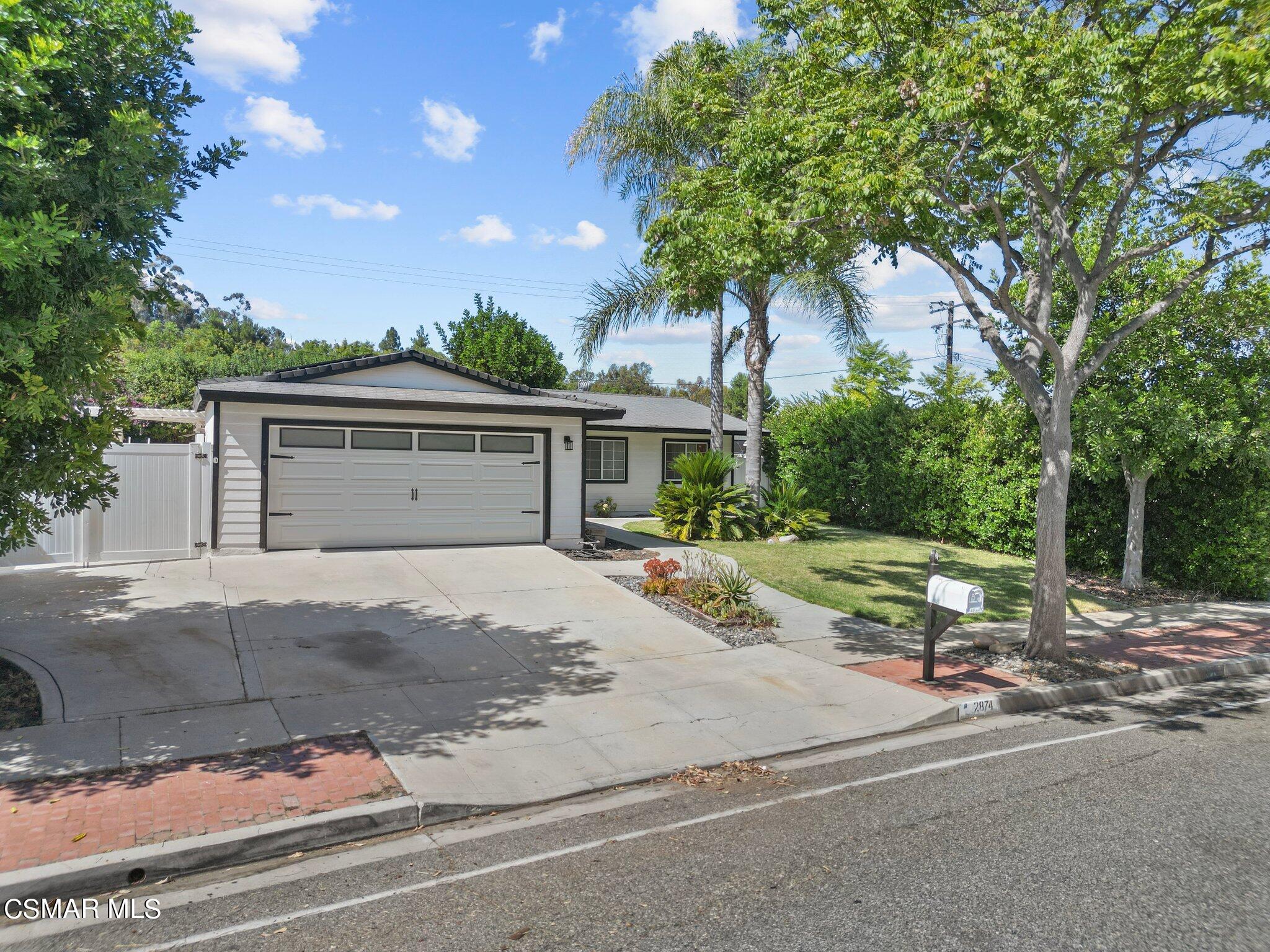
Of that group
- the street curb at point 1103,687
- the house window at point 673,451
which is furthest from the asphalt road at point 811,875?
the house window at point 673,451

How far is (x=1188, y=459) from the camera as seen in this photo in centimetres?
1198

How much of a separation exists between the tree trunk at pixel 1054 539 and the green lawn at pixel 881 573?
196cm

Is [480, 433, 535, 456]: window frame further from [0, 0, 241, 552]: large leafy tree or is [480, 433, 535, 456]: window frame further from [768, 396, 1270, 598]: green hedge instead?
[768, 396, 1270, 598]: green hedge

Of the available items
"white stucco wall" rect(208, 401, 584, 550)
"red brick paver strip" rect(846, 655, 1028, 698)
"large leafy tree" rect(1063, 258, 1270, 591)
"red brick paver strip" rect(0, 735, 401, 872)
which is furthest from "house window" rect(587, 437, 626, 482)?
"red brick paver strip" rect(0, 735, 401, 872)

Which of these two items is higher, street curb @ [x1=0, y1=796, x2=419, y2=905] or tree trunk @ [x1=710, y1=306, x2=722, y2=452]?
tree trunk @ [x1=710, y1=306, x2=722, y2=452]

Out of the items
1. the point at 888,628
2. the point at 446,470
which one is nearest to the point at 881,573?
the point at 888,628

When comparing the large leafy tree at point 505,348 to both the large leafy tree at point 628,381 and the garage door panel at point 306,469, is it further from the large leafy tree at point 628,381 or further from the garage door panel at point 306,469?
the large leafy tree at point 628,381

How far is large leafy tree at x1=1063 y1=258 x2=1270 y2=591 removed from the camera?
11414mm

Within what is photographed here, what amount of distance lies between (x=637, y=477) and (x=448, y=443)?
947 cm

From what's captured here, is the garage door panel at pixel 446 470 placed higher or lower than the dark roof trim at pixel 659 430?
lower

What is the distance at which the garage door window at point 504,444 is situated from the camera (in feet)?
47.9

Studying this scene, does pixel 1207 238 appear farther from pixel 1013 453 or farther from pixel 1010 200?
pixel 1013 453

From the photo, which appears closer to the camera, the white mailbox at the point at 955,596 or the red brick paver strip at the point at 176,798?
the red brick paver strip at the point at 176,798

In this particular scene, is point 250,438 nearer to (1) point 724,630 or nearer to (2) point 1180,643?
(1) point 724,630
